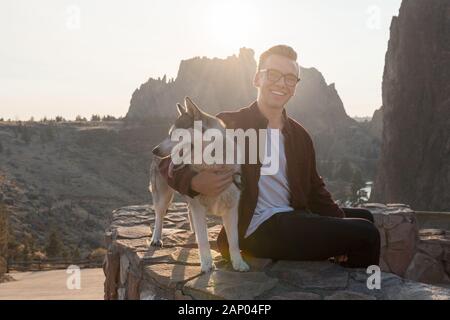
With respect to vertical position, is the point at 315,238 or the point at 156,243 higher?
the point at 315,238

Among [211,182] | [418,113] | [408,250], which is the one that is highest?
[418,113]

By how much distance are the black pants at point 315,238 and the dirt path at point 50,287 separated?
6.57 meters

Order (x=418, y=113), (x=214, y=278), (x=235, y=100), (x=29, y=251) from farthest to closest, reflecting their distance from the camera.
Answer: (x=235, y=100)
(x=418, y=113)
(x=29, y=251)
(x=214, y=278)

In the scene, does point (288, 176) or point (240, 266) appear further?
point (288, 176)

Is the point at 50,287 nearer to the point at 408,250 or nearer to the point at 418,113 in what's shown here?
the point at 408,250

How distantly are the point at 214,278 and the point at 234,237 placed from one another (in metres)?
0.32

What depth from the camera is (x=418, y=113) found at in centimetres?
1841

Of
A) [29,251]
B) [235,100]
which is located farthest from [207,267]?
[235,100]

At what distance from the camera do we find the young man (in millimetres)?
3289

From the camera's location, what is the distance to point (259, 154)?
3.53 metres

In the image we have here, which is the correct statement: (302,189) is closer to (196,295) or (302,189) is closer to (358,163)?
(196,295)

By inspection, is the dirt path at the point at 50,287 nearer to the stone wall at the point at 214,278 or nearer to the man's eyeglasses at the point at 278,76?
the stone wall at the point at 214,278

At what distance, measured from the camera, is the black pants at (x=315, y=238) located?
328 centimetres

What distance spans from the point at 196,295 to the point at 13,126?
141ft
